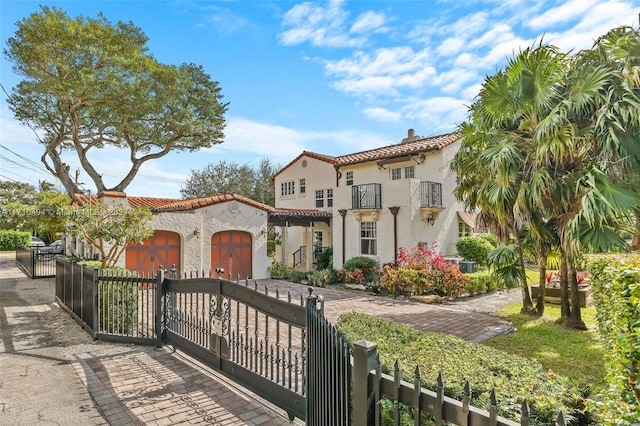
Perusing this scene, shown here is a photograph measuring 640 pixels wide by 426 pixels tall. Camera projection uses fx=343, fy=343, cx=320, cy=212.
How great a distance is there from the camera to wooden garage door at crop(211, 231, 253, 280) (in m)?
Result: 18.6

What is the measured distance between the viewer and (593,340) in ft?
26.6

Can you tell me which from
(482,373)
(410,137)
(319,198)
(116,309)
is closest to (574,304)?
(482,373)

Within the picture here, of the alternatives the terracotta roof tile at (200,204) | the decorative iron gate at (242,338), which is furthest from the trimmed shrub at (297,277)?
the decorative iron gate at (242,338)

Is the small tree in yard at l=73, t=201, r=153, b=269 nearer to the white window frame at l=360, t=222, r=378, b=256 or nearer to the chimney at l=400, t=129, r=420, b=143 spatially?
the white window frame at l=360, t=222, r=378, b=256

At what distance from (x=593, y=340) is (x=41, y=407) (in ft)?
35.7

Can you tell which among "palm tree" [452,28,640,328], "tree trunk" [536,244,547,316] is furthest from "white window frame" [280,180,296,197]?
"tree trunk" [536,244,547,316]

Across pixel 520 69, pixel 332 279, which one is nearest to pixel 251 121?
pixel 332 279

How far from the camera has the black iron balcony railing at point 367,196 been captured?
61.1ft

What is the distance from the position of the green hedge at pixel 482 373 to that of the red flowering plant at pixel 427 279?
9.15 meters

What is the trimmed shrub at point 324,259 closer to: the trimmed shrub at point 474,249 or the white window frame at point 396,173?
the white window frame at point 396,173

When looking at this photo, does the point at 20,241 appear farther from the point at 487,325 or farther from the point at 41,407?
the point at 487,325

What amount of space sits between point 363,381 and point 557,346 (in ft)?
24.2

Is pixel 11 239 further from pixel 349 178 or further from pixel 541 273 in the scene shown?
pixel 541 273

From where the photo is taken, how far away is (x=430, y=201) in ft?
59.2
